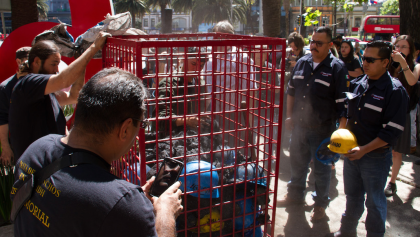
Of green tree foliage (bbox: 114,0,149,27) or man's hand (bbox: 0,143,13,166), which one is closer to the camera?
man's hand (bbox: 0,143,13,166)

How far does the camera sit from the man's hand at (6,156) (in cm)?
322

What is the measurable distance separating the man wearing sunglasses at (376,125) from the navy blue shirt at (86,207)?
2302 mm

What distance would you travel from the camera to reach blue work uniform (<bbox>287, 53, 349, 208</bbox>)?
3.68m

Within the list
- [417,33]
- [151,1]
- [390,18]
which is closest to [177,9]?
[151,1]

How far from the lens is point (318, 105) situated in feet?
12.3

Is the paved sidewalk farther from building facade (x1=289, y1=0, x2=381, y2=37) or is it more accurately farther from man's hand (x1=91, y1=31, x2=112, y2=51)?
building facade (x1=289, y1=0, x2=381, y2=37)

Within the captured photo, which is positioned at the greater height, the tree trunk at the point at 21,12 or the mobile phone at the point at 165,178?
the tree trunk at the point at 21,12

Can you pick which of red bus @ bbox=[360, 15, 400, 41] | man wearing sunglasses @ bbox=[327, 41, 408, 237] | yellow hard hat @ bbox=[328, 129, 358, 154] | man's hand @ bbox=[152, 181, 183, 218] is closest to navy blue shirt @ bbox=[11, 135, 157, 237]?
man's hand @ bbox=[152, 181, 183, 218]

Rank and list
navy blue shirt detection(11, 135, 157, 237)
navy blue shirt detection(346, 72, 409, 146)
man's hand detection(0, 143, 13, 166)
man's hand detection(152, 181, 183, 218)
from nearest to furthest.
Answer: navy blue shirt detection(11, 135, 157, 237), man's hand detection(152, 181, 183, 218), navy blue shirt detection(346, 72, 409, 146), man's hand detection(0, 143, 13, 166)

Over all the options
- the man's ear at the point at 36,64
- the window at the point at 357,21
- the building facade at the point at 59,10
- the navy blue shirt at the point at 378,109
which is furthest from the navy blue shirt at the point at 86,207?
the window at the point at 357,21

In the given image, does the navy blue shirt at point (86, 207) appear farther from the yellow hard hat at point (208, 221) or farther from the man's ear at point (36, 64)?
the man's ear at point (36, 64)

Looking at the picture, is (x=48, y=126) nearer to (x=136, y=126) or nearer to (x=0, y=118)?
(x=0, y=118)

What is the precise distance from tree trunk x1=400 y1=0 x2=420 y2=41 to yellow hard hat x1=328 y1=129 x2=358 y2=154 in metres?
4.93

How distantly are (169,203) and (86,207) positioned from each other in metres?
0.50
